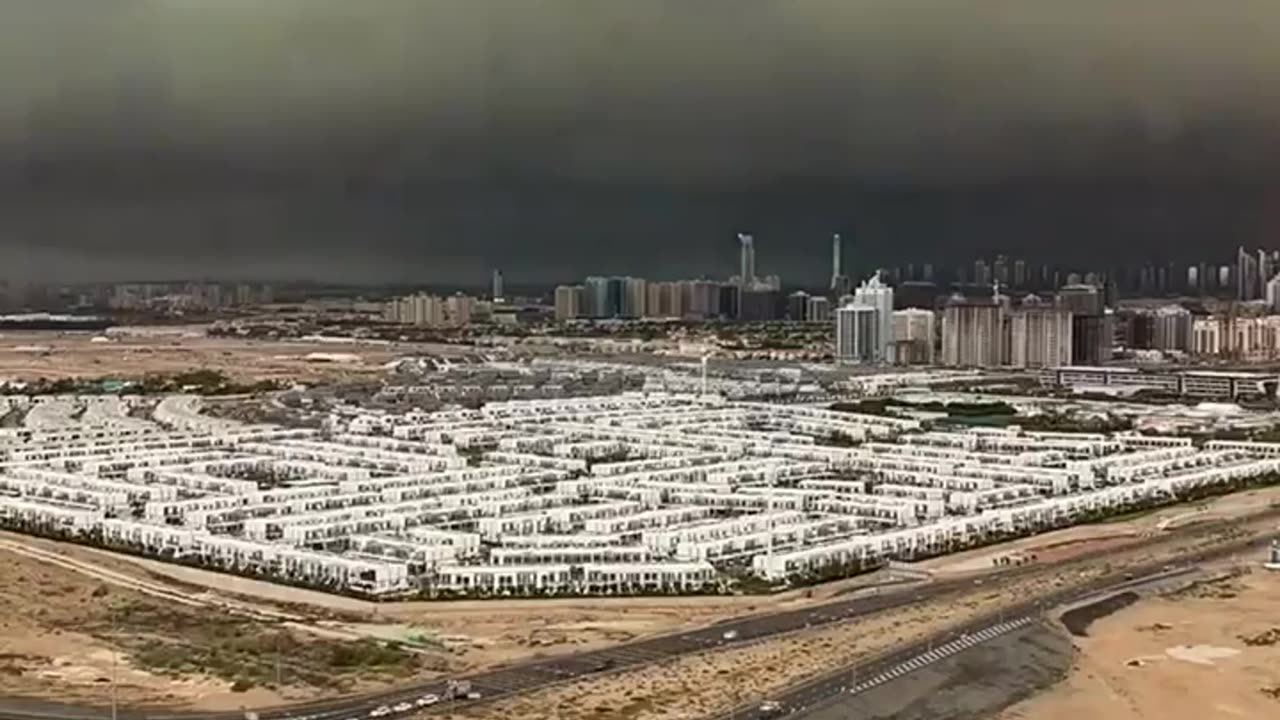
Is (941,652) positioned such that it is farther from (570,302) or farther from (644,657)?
(570,302)

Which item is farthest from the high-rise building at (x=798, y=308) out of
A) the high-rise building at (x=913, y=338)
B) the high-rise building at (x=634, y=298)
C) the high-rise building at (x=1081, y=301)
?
the high-rise building at (x=913, y=338)

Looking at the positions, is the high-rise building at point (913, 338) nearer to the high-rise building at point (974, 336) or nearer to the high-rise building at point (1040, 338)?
the high-rise building at point (974, 336)

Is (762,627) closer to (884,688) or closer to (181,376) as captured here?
(884,688)

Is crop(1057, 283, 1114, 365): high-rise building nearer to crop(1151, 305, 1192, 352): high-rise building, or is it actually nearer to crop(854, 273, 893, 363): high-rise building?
crop(1151, 305, 1192, 352): high-rise building

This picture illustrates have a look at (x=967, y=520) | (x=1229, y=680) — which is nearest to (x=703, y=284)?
(x=967, y=520)

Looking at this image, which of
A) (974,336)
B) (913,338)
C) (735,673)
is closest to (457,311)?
(913,338)

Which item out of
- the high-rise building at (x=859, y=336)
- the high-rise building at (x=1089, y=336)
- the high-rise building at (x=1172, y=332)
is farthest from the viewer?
the high-rise building at (x=1172, y=332)
